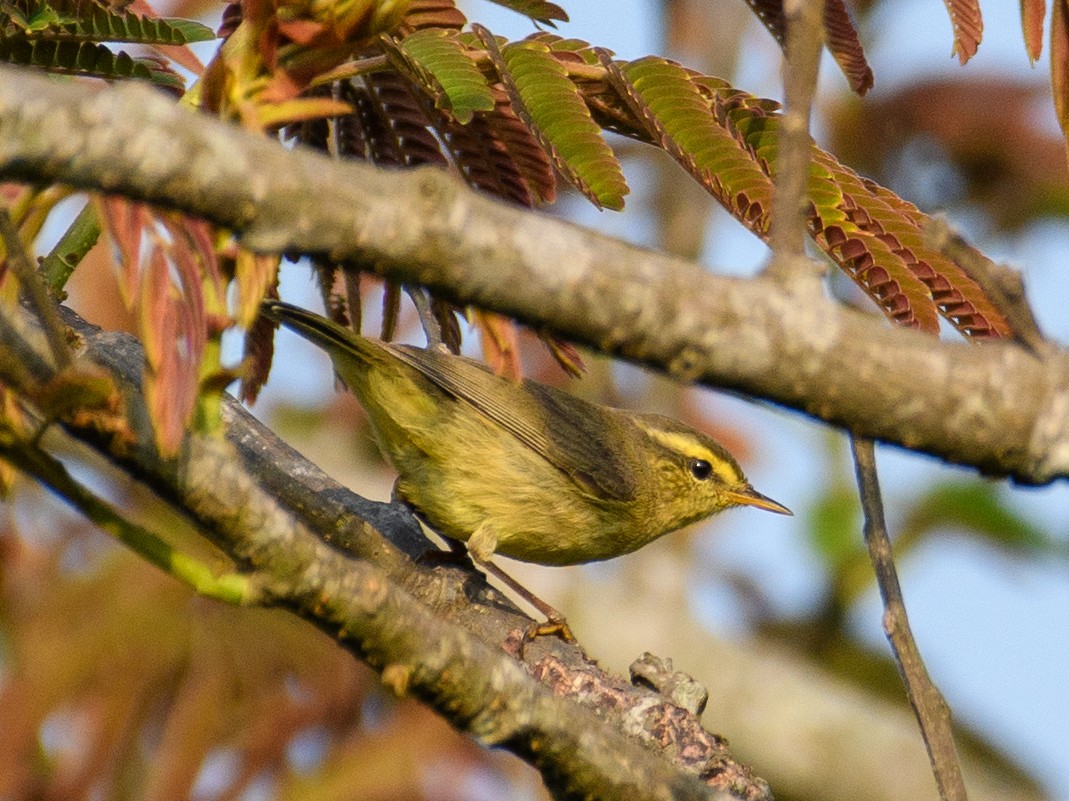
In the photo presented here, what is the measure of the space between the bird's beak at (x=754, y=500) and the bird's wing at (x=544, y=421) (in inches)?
21.8

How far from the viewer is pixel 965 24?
2.23 m

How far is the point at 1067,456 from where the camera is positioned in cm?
160

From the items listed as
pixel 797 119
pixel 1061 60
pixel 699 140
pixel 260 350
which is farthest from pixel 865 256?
pixel 260 350

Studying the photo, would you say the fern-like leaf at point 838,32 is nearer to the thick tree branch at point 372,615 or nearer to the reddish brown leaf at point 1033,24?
the reddish brown leaf at point 1033,24

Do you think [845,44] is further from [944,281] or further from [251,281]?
[251,281]

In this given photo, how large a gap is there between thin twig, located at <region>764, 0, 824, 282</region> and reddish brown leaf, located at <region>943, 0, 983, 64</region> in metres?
0.54

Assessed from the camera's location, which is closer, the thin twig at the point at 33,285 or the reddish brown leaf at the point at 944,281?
the thin twig at the point at 33,285

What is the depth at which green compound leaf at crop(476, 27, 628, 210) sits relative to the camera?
7.80 feet

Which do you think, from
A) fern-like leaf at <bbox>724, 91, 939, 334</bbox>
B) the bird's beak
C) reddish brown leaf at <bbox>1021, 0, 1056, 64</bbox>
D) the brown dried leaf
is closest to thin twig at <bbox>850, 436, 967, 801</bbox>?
fern-like leaf at <bbox>724, 91, 939, 334</bbox>

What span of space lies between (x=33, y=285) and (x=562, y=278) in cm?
→ 69

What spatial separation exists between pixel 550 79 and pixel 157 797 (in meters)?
3.66

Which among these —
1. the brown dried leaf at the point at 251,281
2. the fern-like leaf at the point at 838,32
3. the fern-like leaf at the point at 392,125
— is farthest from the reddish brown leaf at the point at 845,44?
the brown dried leaf at the point at 251,281

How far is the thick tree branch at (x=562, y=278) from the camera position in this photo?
140 cm

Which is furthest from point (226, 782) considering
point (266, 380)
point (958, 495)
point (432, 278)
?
point (958, 495)
